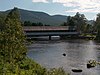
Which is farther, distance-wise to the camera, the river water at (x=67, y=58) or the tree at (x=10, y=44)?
the river water at (x=67, y=58)

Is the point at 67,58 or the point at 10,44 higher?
the point at 10,44

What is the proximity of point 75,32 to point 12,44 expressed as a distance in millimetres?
156869

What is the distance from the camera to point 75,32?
199750mm

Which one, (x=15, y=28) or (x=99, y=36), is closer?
(x=15, y=28)

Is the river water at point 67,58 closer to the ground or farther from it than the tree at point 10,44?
closer to the ground

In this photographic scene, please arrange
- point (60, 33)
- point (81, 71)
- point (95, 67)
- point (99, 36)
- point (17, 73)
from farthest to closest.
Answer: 1. point (60, 33)
2. point (99, 36)
3. point (95, 67)
4. point (81, 71)
5. point (17, 73)

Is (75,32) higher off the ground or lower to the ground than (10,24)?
lower

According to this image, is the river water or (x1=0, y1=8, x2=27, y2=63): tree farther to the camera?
the river water

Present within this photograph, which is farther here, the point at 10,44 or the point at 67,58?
the point at 67,58

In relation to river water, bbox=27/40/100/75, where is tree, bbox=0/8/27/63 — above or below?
above

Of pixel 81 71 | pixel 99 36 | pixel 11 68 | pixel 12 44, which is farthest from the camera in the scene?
pixel 99 36

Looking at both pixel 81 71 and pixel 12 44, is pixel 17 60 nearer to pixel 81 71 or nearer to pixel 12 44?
pixel 12 44

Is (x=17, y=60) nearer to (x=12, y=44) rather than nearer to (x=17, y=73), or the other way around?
(x=12, y=44)

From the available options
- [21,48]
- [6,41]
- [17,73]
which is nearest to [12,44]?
[6,41]
